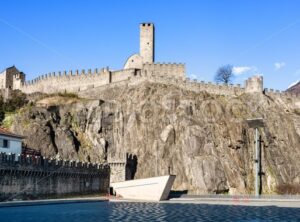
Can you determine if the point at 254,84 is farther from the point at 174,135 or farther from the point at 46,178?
the point at 46,178

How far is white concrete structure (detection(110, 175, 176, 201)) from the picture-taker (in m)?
74.9

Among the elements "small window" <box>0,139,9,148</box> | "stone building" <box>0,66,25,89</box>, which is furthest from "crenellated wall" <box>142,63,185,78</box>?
"small window" <box>0,139,9,148</box>

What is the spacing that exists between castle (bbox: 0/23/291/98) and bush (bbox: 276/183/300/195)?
74.2 feet

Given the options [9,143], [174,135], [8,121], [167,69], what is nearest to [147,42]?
[167,69]

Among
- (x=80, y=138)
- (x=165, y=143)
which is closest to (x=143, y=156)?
(x=165, y=143)

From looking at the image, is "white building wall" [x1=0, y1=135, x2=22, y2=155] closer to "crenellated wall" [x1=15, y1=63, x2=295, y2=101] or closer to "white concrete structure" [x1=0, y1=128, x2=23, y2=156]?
"white concrete structure" [x1=0, y1=128, x2=23, y2=156]

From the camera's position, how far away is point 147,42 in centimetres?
11825

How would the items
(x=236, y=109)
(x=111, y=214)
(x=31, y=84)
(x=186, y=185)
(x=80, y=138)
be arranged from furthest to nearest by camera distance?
(x=31, y=84) < (x=236, y=109) < (x=80, y=138) < (x=186, y=185) < (x=111, y=214)

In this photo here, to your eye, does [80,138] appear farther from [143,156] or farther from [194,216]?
[194,216]

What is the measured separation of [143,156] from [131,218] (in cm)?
4479

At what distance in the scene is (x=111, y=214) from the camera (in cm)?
5331

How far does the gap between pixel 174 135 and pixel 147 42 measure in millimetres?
29840

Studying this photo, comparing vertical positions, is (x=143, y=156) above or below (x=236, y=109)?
below

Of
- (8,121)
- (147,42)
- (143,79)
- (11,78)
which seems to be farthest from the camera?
(11,78)
